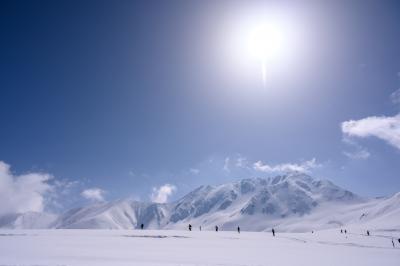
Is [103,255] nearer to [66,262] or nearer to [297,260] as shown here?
[66,262]

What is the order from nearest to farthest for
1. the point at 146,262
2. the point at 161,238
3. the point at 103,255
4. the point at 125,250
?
the point at 146,262 → the point at 103,255 → the point at 125,250 → the point at 161,238

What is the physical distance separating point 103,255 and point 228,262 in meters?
11.3

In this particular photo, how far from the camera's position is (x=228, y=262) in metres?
30.8

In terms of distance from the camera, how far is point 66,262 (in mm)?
26281

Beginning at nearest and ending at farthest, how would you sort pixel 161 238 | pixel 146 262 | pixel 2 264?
1. pixel 2 264
2. pixel 146 262
3. pixel 161 238

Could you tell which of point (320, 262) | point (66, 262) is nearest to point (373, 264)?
point (320, 262)

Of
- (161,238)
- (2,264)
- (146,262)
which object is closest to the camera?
(2,264)

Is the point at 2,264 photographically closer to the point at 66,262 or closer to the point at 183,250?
the point at 66,262

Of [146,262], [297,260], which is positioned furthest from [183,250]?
[297,260]

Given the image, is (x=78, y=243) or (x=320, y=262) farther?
(x=78, y=243)

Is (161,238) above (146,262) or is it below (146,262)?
above

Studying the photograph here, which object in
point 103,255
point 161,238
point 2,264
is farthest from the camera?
point 161,238

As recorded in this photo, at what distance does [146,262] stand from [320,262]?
18.0 metres

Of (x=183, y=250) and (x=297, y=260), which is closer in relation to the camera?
(x=297, y=260)
